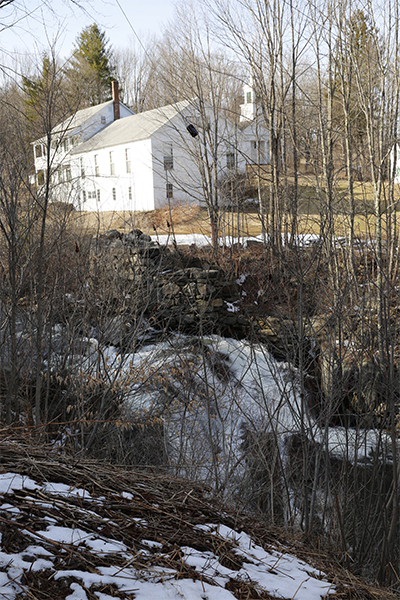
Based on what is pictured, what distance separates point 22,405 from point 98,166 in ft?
92.0

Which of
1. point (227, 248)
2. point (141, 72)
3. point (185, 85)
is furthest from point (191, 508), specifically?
point (141, 72)

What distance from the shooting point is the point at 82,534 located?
7.62 feet

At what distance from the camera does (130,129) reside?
3022 cm

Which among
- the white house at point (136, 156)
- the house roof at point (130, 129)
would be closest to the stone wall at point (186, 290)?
the white house at point (136, 156)

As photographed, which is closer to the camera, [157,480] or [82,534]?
[82,534]

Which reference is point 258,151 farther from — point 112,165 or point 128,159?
point 112,165

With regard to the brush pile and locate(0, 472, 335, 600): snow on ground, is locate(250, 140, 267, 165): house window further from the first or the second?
locate(0, 472, 335, 600): snow on ground

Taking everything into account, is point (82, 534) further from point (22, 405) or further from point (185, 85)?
point (185, 85)

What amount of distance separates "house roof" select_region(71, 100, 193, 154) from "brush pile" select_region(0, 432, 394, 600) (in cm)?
2249

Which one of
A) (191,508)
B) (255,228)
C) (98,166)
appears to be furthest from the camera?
(98,166)

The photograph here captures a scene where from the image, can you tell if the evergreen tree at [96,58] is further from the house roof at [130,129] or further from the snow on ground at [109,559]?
the snow on ground at [109,559]

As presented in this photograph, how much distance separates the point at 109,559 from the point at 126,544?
0.63ft

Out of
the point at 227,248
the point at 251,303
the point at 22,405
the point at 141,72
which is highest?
the point at 141,72

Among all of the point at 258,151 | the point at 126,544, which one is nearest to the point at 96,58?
the point at 258,151
